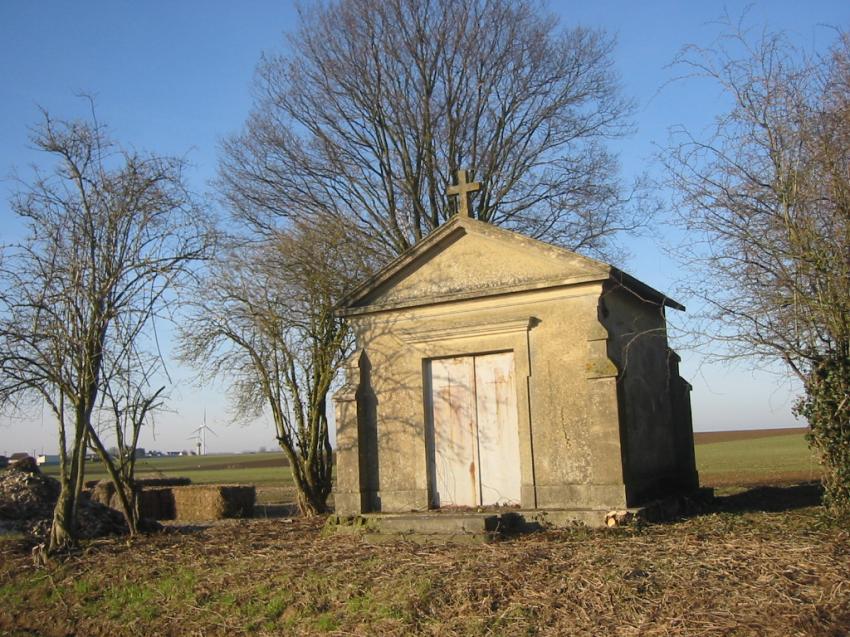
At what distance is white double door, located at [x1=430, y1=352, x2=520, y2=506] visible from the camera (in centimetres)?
1260

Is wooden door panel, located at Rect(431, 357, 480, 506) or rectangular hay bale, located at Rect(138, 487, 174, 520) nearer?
wooden door panel, located at Rect(431, 357, 480, 506)

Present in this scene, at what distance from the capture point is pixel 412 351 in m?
13.4

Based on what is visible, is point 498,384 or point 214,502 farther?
point 214,502

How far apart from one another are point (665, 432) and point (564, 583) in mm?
6945

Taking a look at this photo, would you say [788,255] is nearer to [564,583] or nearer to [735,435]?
[564,583]

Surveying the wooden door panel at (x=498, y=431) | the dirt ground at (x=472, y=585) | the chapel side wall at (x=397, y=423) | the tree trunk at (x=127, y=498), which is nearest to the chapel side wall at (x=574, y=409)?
the wooden door panel at (x=498, y=431)

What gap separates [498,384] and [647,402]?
8.91ft

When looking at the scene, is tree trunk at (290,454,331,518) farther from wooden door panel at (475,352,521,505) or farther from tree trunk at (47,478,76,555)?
wooden door panel at (475,352,521,505)

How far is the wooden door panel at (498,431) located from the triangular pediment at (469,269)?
1214mm

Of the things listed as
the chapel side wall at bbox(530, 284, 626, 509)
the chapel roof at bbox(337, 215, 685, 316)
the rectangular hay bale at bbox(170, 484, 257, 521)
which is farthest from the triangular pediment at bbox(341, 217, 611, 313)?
the rectangular hay bale at bbox(170, 484, 257, 521)

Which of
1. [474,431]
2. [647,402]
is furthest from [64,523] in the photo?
[647,402]

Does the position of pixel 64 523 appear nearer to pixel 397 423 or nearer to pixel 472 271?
pixel 397 423

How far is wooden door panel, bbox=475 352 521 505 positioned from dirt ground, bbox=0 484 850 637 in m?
1.81

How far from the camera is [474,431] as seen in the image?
12844 millimetres
